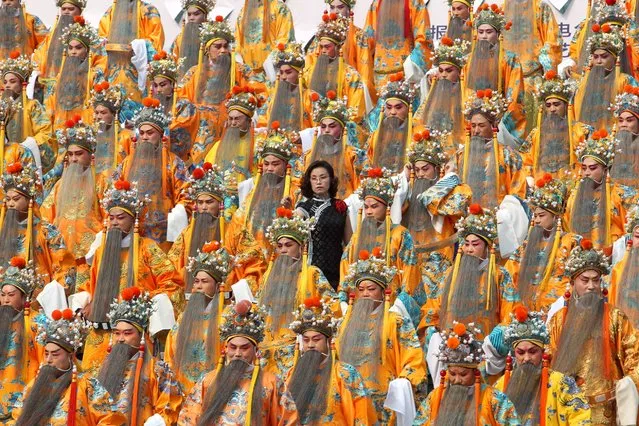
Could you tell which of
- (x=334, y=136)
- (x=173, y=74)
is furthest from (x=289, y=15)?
(x=334, y=136)

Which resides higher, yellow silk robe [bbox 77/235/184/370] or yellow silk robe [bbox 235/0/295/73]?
yellow silk robe [bbox 235/0/295/73]

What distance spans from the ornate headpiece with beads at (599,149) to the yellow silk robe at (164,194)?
302cm

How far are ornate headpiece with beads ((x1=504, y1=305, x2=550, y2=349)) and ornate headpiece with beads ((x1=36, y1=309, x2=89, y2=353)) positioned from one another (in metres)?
2.64

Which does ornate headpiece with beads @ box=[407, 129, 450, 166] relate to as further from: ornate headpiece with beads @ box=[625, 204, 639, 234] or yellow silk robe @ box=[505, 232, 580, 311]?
ornate headpiece with beads @ box=[625, 204, 639, 234]

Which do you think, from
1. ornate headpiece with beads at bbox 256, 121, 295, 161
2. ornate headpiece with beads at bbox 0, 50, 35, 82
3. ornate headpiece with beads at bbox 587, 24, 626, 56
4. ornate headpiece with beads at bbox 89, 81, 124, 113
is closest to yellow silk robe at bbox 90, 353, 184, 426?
ornate headpiece with beads at bbox 256, 121, 295, 161

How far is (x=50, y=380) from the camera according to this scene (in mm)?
12414

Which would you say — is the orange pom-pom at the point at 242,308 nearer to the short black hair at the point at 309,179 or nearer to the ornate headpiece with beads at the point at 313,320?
the ornate headpiece with beads at the point at 313,320

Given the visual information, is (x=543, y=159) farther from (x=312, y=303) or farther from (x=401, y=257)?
(x=312, y=303)

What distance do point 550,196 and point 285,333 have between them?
2324 mm

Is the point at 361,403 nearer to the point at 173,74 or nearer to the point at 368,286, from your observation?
the point at 368,286

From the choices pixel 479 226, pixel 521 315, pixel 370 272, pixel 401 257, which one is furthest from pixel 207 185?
pixel 521 315

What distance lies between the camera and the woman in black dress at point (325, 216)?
49.0ft

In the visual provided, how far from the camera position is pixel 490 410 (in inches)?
480

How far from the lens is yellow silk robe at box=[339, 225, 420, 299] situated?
47.8ft
